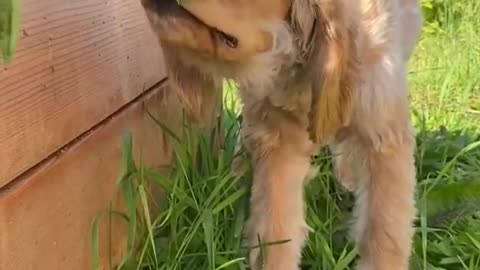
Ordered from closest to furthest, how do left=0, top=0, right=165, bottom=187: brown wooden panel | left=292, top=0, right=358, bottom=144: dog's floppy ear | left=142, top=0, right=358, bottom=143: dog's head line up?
left=0, top=0, right=165, bottom=187: brown wooden panel
left=142, top=0, right=358, bottom=143: dog's head
left=292, top=0, right=358, bottom=144: dog's floppy ear

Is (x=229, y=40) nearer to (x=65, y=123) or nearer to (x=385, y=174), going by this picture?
(x=65, y=123)

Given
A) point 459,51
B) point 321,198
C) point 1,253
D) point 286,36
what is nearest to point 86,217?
point 1,253

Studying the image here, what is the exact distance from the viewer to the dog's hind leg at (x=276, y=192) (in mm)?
1961

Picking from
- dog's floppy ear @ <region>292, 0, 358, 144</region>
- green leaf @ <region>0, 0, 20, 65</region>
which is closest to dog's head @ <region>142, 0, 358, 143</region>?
dog's floppy ear @ <region>292, 0, 358, 144</region>

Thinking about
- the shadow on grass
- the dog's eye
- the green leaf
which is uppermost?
the dog's eye

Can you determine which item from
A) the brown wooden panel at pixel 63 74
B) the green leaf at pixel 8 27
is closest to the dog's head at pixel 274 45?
the brown wooden panel at pixel 63 74

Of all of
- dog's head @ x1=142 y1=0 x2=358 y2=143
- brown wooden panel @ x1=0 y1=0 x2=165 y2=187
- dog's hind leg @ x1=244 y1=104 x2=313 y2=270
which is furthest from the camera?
dog's hind leg @ x1=244 y1=104 x2=313 y2=270

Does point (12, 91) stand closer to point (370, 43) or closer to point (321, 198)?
point (370, 43)

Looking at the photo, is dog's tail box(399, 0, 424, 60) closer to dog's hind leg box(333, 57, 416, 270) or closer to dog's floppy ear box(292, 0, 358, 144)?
dog's hind leg box(333, 57, 416, 270)

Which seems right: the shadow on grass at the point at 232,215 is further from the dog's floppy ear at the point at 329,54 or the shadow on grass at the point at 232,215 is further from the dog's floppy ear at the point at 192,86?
the dog's floppy ear at the point at 329,54

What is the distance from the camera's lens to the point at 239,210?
2.05m

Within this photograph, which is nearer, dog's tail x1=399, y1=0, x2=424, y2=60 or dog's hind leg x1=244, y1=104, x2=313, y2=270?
dog's hind leg x1=244, y1=104, x2=313, y2=270

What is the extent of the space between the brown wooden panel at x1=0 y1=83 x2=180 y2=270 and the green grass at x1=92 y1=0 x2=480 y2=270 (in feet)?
0.15

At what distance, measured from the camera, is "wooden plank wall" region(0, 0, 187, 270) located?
1238 millimetres
